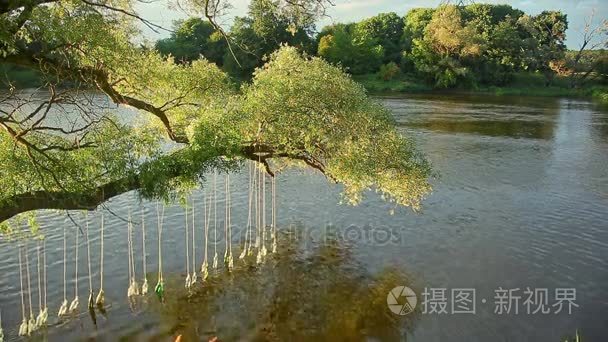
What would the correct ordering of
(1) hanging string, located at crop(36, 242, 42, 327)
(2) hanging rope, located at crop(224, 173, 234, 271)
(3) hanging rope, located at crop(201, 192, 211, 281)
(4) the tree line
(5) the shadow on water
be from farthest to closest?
(4) the tree line, (2) hanging rope, located at crop(224, 173, 234, 271), (3) hanging rope, located at crop(201, 192, 211, 281), (5) the shadow on water, (1) hanging string, located at crop(36, 242, 42, 327)

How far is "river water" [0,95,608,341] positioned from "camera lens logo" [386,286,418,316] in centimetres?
32

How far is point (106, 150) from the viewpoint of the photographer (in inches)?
706

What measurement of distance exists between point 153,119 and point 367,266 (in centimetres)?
1280

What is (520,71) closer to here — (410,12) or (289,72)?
(410,12)

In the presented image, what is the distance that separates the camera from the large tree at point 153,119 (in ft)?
49.9

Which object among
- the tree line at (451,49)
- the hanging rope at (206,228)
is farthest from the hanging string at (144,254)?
the tree line at (451,49)

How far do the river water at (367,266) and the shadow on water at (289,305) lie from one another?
0.07 metres

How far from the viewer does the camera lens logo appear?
74.1 feet

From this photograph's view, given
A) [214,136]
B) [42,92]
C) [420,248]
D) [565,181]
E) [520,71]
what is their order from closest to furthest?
[214,136], [420,248], [565,181], [42,92], [520,71]

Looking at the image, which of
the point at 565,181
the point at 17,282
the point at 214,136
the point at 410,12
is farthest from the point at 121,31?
the point at 410,12

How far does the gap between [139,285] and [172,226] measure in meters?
7.44

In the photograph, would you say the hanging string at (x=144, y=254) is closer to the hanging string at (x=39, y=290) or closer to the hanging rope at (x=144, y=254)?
the hanging rope at (x=144, y=254)

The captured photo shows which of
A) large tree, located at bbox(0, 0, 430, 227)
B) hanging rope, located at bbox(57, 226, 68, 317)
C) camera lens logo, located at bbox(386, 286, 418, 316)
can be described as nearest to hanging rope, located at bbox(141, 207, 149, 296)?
hanging rope, located at bbox(57, 226, 68, 317)

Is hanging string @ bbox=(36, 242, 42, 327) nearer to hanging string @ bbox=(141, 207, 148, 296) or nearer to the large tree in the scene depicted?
hanging string @ bbox=(141, 207, 148, 296)
